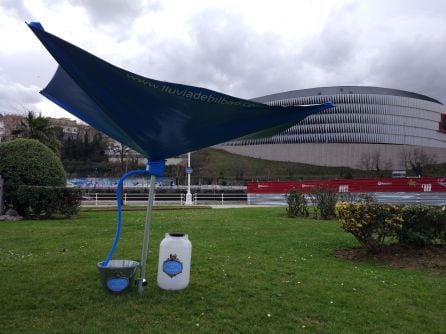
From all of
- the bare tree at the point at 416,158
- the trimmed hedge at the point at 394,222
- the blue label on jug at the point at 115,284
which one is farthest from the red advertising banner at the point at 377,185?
the bare tree at the point at 416,158

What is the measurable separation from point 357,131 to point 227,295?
327ft

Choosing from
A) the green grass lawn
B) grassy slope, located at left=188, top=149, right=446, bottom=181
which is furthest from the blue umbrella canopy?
grassy slope, located at left=188, top=149, right=446, bottom=181

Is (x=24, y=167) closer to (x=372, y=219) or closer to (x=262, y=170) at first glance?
(x=372, y=219)

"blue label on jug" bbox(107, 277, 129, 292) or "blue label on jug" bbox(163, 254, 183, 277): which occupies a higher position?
"blue label on jug" bbox(163, 254, 183, 277)

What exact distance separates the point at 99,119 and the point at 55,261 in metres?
2.65

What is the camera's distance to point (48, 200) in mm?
15211

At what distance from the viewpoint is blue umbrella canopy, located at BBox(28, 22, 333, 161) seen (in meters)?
4.94

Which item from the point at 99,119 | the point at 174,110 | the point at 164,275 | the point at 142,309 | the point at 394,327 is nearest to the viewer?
the point at 394,327

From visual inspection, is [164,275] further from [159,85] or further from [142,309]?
[159,85]

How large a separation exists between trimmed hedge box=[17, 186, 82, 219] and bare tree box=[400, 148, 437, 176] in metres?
86.9

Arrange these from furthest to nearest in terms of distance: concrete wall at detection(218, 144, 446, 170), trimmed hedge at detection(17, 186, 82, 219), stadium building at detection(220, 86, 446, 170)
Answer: stadium building at detection(220, 86, 446, 170) → concrete wall at detection(218, 144, 446, 170) → trimmed hedge at detection(17, 186, 82, 219)

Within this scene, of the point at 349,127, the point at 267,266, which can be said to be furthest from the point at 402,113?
the point at 267,266

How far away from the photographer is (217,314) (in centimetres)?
484

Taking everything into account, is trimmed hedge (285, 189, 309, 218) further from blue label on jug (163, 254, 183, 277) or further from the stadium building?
the stadium building
